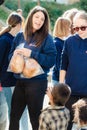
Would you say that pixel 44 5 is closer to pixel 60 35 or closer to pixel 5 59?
pixel 60 35

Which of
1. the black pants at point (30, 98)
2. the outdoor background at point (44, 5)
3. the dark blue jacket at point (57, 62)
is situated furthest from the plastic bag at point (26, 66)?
the outdoor background at point (44, 5)

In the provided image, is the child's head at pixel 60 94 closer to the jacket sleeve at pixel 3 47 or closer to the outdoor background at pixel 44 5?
the jacket sleeve at pixel 3 47

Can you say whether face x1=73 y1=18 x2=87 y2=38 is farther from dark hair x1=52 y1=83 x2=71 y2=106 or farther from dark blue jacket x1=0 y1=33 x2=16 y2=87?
dark blue jacket x1=0 y1=33 x2=16 y2=87

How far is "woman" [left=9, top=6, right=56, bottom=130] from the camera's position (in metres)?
4.99

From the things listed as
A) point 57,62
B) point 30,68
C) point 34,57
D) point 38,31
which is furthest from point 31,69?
point 57,62

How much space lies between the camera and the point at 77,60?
4793mm

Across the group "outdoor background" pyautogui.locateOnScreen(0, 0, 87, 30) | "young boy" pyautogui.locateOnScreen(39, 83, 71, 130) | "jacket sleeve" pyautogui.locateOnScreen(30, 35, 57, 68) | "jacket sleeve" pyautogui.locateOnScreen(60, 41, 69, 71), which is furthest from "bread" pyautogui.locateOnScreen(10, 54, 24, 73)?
"outdoor background" pyautogui.locateOnScreen(0, 0, 87, 30)

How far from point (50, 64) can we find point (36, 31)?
42 centimetres

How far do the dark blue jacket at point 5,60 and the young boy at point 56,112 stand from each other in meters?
1.07

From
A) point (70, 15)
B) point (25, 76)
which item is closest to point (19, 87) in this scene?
point (25, 76)

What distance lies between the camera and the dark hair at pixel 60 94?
14.6ft

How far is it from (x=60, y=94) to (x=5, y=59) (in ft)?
3.81

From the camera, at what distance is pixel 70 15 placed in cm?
628

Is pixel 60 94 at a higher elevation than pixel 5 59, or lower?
lower
